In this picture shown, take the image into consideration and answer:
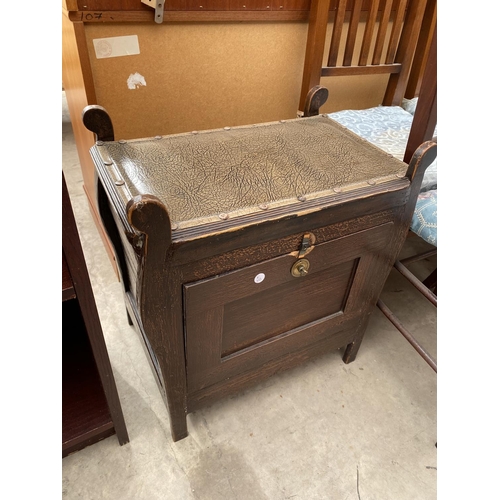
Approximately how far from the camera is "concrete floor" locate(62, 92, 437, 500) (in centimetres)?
104

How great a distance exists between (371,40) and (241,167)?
3.20ft

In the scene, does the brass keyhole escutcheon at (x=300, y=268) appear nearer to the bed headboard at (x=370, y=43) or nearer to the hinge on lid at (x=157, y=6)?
the bed headboard at (x=370, y=43)

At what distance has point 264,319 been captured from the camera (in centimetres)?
95

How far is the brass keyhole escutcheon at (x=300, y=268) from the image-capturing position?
2.78 ft

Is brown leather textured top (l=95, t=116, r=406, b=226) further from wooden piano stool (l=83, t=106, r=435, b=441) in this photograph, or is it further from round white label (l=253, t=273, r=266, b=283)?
round white label (l=253, t=273, r=266, b=283)

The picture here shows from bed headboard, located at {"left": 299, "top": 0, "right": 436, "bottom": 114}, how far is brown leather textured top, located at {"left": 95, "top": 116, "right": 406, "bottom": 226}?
0.46 metres

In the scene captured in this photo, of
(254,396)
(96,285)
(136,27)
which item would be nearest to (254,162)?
(136,27)

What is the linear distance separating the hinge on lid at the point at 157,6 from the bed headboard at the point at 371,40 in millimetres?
516

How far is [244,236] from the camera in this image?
2.37 ft

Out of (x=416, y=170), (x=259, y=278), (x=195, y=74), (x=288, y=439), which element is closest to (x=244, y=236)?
(x=259, y=278)

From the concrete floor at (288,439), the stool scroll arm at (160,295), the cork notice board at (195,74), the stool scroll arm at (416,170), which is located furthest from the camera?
the cork notice board at (195,74)

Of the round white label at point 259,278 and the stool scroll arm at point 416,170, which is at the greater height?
the stool scroll arm at point 416,170

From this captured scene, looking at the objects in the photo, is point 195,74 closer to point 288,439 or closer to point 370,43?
point 370,43

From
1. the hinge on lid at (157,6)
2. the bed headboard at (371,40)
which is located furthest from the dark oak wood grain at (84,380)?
the bed headboard at (371,40)
